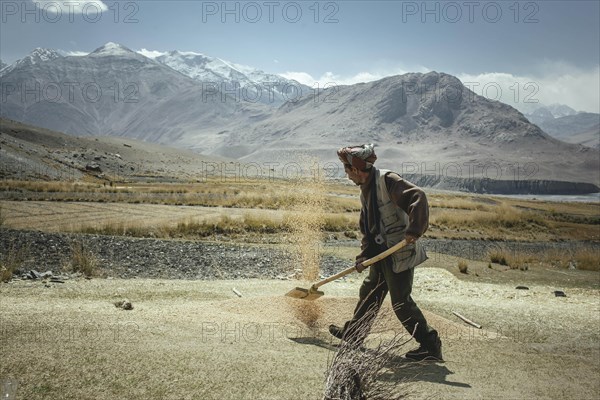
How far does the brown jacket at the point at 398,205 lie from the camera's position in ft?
14.3

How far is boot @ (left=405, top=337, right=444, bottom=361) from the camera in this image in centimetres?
467

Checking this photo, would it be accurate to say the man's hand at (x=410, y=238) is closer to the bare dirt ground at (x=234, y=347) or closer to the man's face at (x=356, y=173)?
the man's face at (x=356, y=173)

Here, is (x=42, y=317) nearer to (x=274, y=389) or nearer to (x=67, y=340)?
(x=67, y=340)

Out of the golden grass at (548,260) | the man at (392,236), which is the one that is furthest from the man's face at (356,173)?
the golden grass at (548,260)

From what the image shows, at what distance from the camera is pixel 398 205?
15.0 ft

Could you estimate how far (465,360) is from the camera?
488 cm

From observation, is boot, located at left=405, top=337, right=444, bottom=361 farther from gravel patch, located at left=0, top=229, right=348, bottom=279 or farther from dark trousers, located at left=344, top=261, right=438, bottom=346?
gravel patch, located at left=0, top=229, right=348, bottom=279

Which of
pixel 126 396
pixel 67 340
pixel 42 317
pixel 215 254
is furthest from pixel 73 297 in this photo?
pixel 215 254

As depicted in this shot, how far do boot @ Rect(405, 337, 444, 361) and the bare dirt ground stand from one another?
129mm

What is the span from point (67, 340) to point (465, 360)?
3.69m

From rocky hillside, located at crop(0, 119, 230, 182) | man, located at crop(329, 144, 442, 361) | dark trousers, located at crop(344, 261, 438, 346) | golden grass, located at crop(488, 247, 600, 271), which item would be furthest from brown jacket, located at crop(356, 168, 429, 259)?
rocky hillside, located at crop(0, 119, 230, 182)

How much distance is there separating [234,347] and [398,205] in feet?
6.48

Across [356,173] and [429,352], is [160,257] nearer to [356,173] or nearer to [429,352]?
[356,173]

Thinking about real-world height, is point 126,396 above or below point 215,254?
above
